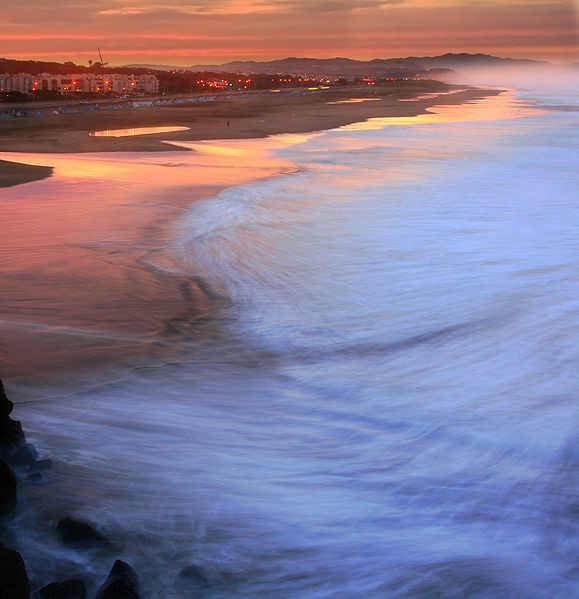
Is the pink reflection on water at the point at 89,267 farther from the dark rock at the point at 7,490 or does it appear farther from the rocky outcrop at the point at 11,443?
the dark rock at the point at 7,490

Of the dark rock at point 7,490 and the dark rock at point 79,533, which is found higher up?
the dark rock at point 7,490

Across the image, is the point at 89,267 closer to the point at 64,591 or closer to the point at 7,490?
the point at 7,490

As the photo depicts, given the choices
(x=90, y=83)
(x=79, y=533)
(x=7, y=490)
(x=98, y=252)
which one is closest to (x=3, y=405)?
(x=7, y=490)

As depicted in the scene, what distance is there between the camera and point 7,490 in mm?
2834

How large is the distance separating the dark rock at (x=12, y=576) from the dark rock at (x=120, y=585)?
249 millimetres

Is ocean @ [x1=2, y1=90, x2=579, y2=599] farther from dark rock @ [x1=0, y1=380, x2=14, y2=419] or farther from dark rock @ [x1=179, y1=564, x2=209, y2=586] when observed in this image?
dark rock @ [x1=0, y1=380, x2=14, y2=419]

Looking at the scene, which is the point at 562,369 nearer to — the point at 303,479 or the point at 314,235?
the point at 303,479

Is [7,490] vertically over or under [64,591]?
over

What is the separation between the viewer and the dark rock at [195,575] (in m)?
2.62

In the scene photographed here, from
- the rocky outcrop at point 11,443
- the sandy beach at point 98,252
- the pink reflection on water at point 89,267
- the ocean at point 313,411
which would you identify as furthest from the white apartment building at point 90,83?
the rocky outcrop at point 11,443

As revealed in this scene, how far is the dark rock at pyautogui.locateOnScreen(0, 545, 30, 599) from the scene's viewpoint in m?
2.17

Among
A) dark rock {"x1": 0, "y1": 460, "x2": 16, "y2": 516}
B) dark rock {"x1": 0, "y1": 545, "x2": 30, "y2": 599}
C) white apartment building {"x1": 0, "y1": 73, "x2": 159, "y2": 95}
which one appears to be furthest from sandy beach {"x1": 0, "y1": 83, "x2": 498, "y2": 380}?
white apartment building {"x1": 0, "y1": 73, "x2": 159, "y2": 95}

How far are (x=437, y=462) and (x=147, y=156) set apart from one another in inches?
623

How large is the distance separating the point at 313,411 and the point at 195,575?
1.62 metres
